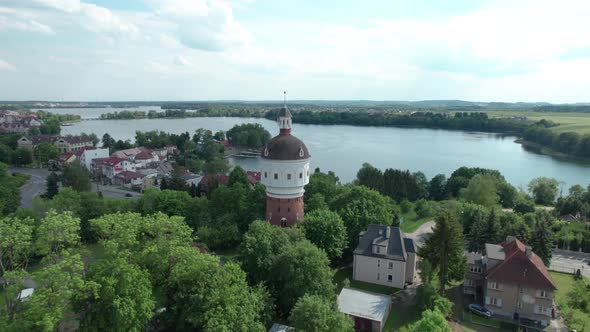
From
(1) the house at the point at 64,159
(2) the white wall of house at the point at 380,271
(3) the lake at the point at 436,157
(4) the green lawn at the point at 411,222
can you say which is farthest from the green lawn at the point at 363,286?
(1) the house at the point at 64,159

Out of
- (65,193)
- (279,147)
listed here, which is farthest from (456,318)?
(65,193)

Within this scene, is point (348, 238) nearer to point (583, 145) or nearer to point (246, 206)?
point (246, 206)

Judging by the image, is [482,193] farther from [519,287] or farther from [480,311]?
[480,311]

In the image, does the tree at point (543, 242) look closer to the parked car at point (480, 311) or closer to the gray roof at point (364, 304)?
the parked car at point (480, 311)

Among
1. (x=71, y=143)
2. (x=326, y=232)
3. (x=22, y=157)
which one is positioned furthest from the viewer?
(x=71, y=143)

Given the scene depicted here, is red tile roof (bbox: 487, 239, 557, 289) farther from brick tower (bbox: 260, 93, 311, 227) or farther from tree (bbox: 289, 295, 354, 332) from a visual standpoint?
brick tower (bbox: 260, 93, 311, 227)

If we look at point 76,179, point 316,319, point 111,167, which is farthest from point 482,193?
point 111,167
